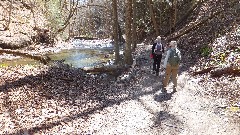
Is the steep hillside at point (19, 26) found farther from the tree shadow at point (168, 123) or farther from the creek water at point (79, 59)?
the tree shadow at point (168, 123)

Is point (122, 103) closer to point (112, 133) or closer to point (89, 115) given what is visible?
point (89, 115)

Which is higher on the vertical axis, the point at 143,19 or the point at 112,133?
the point at 143,19

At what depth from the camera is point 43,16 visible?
43.0m

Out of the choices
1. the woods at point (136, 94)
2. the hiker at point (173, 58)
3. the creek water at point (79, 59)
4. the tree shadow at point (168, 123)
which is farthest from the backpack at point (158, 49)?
the creek water at point (79, 59)

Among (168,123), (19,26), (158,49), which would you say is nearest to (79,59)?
(19,26)

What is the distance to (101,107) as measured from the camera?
A: 9.63m

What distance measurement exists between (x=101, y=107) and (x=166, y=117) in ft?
6.97

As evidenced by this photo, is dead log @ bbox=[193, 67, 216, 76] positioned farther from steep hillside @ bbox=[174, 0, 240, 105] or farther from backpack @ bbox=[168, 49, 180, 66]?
backpack @ bbox=[168, 49, 180, 66]

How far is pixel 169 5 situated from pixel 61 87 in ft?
61.2

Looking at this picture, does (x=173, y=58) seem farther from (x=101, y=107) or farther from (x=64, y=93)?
(x=64, y=93)

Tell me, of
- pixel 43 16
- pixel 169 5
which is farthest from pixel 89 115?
A: pixel 43 16

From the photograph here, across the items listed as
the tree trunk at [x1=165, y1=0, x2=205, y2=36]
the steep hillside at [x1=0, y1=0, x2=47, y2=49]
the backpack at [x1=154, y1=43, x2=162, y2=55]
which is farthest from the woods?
the steep hillside at [x1=0, y1=0, x2=47, y2=49]

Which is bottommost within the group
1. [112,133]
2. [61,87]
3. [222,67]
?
[112,133]

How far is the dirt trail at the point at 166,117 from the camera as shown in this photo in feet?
25.5
